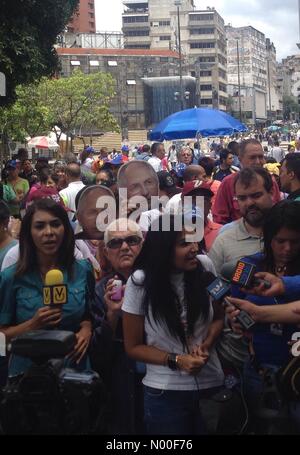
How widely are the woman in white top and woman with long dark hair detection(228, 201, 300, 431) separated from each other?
0.20 metres

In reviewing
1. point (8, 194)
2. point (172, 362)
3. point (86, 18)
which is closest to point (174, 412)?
point (172, 362)

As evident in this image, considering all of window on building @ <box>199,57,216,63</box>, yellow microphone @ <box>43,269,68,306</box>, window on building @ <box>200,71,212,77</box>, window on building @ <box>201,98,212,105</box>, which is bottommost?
yellow microphone @ <box>43,269,68,306</box>

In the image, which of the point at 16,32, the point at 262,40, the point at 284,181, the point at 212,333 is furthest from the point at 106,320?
the point at 262,40

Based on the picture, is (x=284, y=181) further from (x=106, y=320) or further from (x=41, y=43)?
(x=41, y=43)

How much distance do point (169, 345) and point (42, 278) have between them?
727mm

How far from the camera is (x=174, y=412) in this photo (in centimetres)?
271

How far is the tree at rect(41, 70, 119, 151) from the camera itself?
45656 millimetres

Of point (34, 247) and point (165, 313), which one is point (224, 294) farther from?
point (34, 247)

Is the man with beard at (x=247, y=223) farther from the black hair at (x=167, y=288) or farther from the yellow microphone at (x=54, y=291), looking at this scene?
the yellow microphone at (x=54, y=291)

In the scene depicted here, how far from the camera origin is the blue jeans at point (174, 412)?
2.71 meters

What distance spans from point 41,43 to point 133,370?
1053 cm

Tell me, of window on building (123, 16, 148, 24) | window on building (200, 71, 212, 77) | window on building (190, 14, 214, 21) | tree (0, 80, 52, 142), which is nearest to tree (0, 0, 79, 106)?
tree (0, 80, 52, 142)

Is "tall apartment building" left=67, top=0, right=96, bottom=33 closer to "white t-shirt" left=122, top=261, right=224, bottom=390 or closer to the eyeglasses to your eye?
the eyeglasses

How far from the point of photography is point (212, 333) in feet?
9.17
